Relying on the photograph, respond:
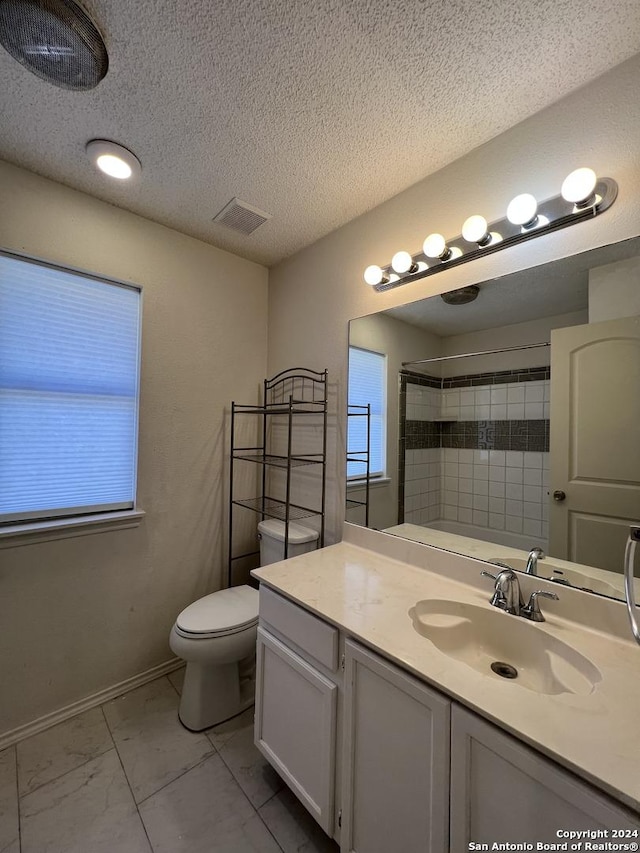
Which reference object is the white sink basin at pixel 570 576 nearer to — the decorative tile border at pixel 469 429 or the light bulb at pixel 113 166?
the decorative tile border at pixel 469 429

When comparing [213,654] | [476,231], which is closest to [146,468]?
[213,654]

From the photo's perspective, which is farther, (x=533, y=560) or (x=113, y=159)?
(x=113, y=159)

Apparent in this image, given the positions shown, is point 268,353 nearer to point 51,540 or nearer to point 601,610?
point 51,540

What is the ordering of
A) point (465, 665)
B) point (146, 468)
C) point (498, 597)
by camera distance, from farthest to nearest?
point (146, 468) < point (498, 597) < point (465, 665)

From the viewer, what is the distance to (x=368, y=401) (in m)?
1.73

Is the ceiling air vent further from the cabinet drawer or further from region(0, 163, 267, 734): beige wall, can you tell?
the cabinet drawer

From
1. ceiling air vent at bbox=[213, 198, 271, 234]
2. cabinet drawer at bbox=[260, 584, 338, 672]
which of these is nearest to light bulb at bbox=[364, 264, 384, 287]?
ceiling air vent at bbox=[213, 198, 271, 234]

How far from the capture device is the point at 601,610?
983 mm

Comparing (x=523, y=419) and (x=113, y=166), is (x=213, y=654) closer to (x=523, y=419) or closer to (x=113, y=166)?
(x=523, y=419)

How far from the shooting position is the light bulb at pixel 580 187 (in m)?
1.01

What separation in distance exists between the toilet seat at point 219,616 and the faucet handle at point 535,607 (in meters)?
1.15

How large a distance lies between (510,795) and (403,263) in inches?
64.5

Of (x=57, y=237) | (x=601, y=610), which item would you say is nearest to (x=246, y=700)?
(x=601, y=610)

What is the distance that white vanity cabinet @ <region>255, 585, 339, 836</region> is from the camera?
1.03 meters
